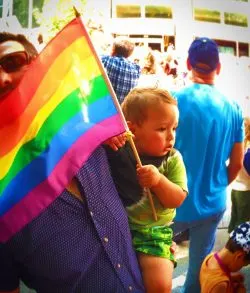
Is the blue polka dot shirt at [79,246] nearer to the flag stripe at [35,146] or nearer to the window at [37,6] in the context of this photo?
the flag stripe at [35,146]

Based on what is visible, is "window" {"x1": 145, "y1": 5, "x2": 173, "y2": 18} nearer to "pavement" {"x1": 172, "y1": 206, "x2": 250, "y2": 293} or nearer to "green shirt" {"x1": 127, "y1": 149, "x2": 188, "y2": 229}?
"pavement" {"x1": 172, "y1": 206, "x2": 250, "y2": 293}

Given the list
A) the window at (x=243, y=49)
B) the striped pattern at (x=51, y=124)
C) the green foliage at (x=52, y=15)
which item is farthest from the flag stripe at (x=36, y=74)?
the window at (x=243, y=49)

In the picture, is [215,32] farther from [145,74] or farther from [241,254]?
[241,254]

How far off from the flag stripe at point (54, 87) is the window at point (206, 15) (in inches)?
74.5

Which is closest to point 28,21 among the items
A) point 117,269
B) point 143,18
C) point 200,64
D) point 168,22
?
point 143,18

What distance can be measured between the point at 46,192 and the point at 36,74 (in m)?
0.28

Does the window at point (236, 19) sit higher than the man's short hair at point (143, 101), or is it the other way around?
the window at point (236, 19)

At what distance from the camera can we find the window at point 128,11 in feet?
8.43

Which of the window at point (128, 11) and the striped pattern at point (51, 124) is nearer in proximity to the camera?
the striped pattern at point (51, 124)

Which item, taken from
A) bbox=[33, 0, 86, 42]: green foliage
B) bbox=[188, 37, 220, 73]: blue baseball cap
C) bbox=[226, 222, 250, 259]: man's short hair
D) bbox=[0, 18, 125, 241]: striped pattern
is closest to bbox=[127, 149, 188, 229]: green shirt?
bbox=[0, 18, 125, 241]: striped pattern

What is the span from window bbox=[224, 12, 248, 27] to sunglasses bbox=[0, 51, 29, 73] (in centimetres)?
189

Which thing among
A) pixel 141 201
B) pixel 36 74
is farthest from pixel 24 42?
pixel 141 201

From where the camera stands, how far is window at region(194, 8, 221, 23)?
8.76ft

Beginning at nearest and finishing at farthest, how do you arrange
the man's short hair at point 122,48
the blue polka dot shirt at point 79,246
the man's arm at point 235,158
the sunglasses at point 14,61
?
the blue polka dot shirt at point 79,246 < the sunglasses at point 14,61 < the man's arm at point 235,158 < the man's short hair at point 122,48
